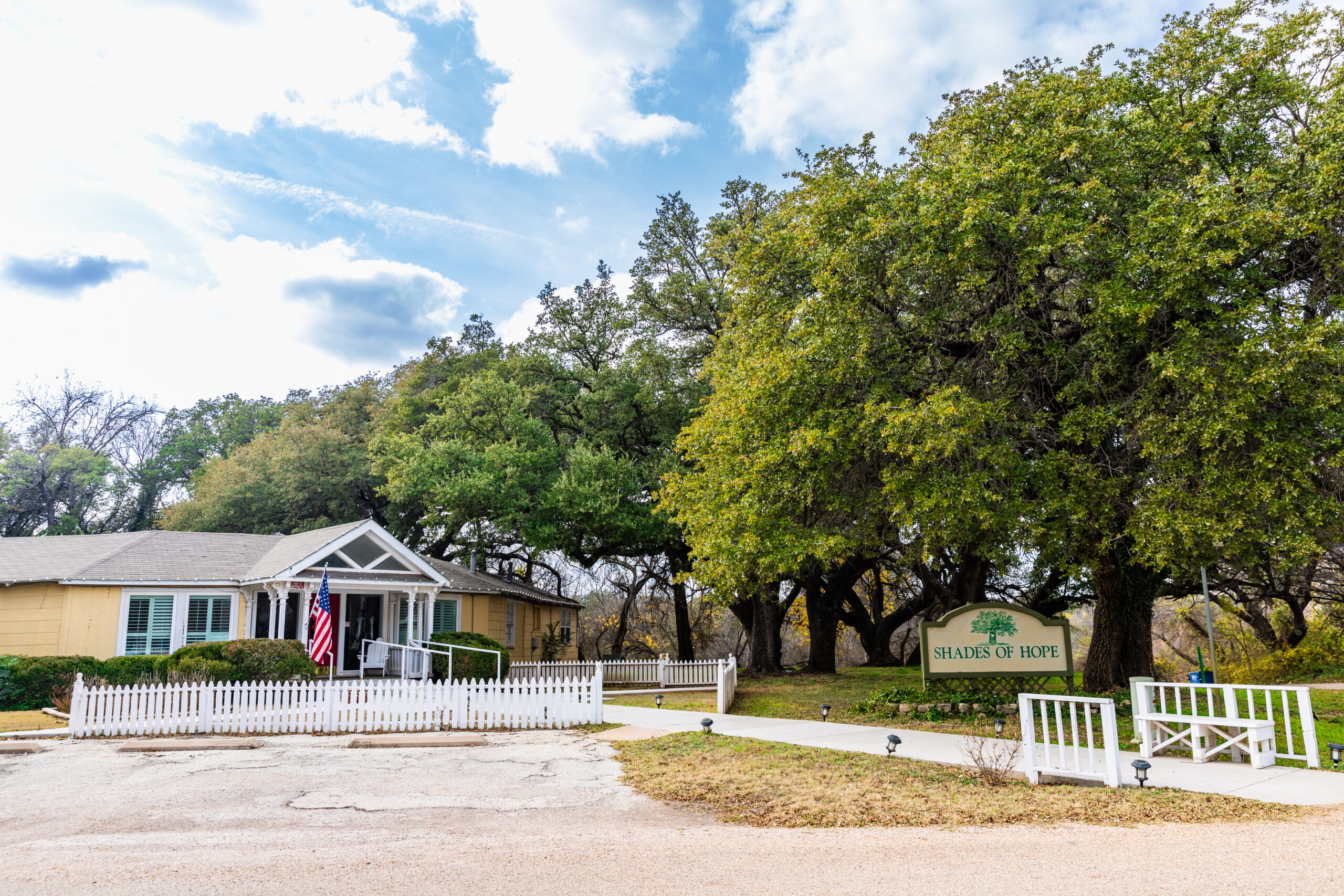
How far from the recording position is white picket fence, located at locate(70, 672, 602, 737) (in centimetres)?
1377

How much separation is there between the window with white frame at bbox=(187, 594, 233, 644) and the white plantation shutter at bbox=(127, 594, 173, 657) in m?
0.46

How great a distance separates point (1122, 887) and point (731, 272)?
16.1 metres

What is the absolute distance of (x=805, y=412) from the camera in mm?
15516

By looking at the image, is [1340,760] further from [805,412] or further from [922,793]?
[805,412]

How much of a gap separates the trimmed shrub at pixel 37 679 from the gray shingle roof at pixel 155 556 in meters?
3.06

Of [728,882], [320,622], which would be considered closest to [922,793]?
[728,882]

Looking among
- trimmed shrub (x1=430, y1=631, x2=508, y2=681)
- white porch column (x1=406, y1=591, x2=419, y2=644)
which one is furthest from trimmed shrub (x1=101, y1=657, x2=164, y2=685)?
trimmed shrub (x1=430, y1=631, x2=508, y2=681)

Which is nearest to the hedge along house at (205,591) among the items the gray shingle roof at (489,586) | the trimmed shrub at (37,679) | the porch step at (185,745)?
the gray shingle roof at (489,586)

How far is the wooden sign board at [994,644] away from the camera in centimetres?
1499

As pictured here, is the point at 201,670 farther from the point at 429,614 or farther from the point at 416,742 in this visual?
the point at 429,614

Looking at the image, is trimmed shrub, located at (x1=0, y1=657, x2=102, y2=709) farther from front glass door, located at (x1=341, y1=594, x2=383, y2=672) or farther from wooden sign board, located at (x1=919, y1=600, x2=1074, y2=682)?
wooden sign board, located at (x1=919, y1=600, x2=1074, y2=682)

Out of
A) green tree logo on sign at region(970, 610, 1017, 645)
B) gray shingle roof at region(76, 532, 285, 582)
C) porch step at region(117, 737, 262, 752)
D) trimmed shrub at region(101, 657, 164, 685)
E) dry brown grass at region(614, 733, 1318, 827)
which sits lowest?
porch step at region(117, 737, 262, 752)

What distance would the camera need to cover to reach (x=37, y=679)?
18016 millimetres

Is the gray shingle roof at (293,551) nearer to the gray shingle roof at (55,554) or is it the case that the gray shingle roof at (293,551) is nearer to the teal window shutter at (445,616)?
the gray shingle roof at (55,554)
